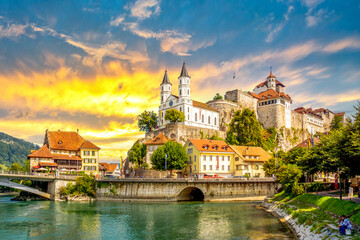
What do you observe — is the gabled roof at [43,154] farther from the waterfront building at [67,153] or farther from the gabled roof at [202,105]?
the gabled roof at [202,105]

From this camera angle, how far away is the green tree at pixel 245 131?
100438mm

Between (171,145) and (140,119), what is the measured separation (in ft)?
139

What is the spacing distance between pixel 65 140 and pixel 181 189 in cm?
3914

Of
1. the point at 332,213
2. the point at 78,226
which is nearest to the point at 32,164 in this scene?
the point at 78,226

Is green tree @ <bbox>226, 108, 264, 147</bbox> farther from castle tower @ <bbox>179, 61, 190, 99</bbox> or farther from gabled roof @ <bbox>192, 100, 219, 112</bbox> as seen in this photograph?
castle tower @ <bbox>179, 61, 190, 99</bbox>

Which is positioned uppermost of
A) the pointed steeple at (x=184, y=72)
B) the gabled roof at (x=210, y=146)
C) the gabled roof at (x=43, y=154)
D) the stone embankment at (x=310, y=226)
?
the pointed steeple at (x=184, y=72)

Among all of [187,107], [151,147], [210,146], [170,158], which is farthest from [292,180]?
[187,107]

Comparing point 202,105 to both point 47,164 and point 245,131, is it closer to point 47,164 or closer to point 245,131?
point 245,131

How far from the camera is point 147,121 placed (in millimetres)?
116500

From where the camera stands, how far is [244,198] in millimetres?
66750

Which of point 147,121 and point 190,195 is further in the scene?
point 147,121

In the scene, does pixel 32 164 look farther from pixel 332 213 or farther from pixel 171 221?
pixel 332 213

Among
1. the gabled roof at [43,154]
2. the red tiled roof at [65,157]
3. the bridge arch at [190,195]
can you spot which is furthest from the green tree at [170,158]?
the gabled roof at [43,154]

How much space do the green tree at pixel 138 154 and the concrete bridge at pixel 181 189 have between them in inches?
974
